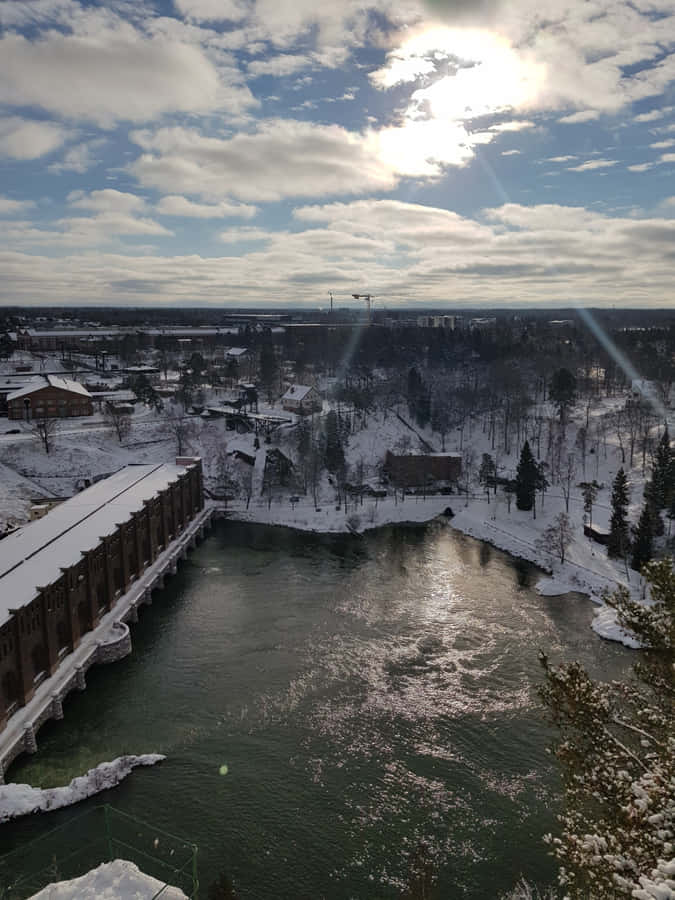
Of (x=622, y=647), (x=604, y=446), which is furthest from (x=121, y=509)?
(x=604, y=446)

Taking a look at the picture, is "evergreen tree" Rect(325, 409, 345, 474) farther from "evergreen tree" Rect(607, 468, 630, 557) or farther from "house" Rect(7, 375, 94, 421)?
"house" Rect(7, 375, 94, 421)

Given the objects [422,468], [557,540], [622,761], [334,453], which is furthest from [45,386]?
[622,761]

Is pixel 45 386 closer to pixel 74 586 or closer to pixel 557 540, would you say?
pixel 74 586

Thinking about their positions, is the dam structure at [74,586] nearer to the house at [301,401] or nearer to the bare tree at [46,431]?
the bare tree at [46,431]

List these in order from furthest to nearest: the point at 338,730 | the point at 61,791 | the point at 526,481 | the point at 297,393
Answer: the point at 297,393 → the point at 526,481 → the point at 338,730 → the point at 61,791

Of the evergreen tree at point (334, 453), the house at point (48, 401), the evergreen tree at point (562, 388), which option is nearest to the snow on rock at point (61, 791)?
the evergreen tree at point (334, 453)

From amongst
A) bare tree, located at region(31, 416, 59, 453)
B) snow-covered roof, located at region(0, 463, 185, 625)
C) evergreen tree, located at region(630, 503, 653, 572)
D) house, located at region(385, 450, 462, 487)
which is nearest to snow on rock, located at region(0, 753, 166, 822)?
snow-covered roof, located at region(0, 463, 185, 625)
